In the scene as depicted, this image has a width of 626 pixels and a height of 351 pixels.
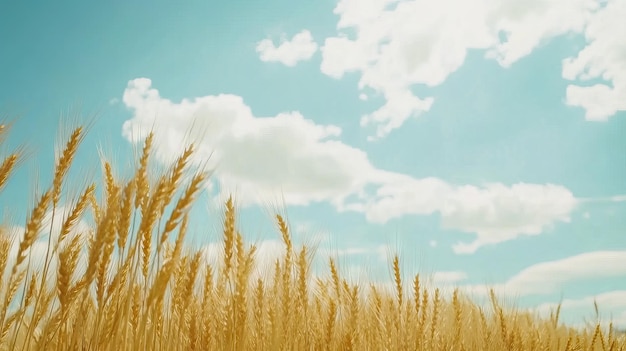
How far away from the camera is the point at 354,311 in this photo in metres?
2.95

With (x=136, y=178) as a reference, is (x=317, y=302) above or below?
below

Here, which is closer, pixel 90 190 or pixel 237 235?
pixel 90 190

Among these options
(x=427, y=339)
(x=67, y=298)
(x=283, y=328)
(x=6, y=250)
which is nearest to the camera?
(x=67, y=298)

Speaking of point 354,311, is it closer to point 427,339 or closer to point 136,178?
point 427,339

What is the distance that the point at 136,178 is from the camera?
1.88 metres

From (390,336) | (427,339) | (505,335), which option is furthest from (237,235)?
(505,335)

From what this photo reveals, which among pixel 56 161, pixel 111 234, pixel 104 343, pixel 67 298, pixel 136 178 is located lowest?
pixel 104 343

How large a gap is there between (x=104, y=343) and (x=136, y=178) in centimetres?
59

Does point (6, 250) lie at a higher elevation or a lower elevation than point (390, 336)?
higher

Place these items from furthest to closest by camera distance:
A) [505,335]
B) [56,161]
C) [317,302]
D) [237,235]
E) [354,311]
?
[505,335] → [317,302] → [354,311] → [237,235] → [56,161]

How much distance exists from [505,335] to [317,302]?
5.00ft

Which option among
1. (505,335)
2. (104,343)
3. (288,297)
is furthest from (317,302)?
(104,343)

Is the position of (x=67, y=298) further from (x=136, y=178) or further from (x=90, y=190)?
(x=90, y=190)

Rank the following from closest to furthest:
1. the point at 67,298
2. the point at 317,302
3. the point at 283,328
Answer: the point at 67,298, the point at 283,328, the point at 317,302
